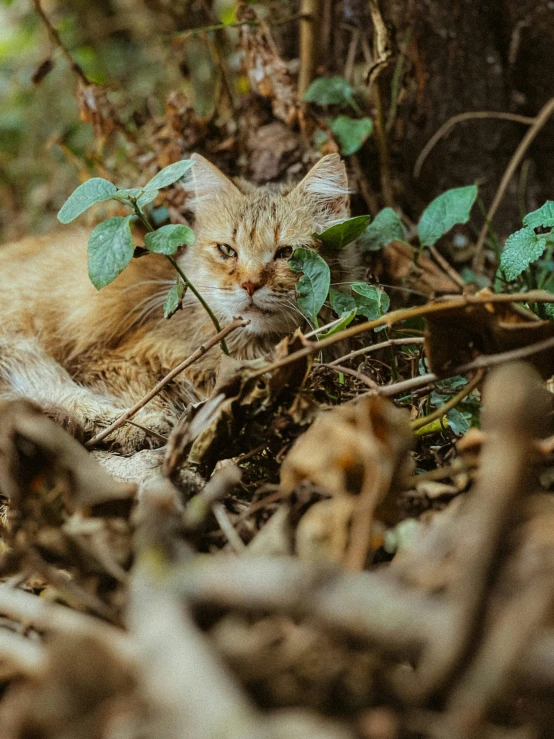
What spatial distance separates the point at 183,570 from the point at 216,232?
2062 mm

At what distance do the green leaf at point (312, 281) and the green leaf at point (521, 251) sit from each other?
567 mm

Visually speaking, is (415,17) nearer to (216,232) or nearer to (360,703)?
(216,232)

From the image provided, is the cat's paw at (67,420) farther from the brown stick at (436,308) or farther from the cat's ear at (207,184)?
the cat's ear at (207,184)

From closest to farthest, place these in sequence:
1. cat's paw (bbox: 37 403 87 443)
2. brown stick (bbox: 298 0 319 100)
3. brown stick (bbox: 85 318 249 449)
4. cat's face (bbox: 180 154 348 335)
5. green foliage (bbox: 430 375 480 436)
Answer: green foliage (bbox: 430 375 480 436)
brown stick (bbox: 85 318 249 449)
cat's paw (bbox: 37 403 87 443)
cat's face (bbox: 180 154 348 335)
brown stick (bbox: 298 0 319 100)

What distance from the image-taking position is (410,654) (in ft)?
3.25

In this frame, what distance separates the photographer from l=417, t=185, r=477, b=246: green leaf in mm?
2536

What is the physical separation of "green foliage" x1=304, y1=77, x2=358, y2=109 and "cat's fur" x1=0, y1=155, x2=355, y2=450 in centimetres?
47

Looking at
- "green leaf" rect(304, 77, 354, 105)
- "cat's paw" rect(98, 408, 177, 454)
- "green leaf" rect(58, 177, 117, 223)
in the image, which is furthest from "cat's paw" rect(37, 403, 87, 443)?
"green leaf" rect(304, 77, 354, 105)

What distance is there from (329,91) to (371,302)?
1310 millimetres

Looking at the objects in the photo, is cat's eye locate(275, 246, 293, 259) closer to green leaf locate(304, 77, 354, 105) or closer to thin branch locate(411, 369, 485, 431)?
green leaf locate(304, 77, 354, 105)

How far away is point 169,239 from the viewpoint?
2.01m

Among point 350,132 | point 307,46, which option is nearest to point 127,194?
point 350,132

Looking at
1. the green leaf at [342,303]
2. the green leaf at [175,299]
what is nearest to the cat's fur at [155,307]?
the green leaf at [342,303]

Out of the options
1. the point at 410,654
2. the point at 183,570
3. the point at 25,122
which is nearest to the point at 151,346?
the point at 183,570
